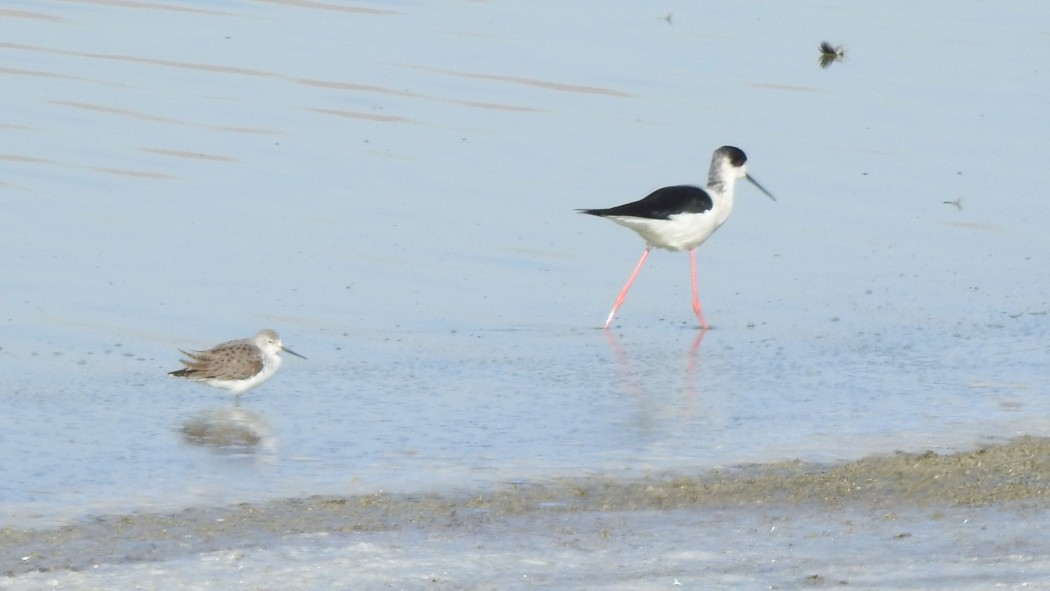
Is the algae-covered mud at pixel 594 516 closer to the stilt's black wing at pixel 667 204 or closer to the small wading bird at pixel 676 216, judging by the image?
the small wading bird at pixel 676 216

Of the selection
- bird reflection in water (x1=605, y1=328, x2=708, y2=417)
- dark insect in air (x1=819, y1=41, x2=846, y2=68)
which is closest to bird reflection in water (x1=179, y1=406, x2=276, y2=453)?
bird reflection in water (x1=605, y1=328, x2=708, y2=417)

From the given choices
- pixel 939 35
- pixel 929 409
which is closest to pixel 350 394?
pixel 929 409

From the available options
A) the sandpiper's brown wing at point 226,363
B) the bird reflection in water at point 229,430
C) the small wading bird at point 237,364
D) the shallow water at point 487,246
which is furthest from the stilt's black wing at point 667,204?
the bird reflection in water at point 229,430

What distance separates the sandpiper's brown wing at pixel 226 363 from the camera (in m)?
7.94

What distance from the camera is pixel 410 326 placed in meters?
9.39

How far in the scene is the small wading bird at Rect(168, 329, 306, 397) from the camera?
795 cm

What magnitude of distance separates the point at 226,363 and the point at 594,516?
2293 millimetres

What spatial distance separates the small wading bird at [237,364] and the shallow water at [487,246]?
0.42ft

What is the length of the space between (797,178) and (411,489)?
678cm

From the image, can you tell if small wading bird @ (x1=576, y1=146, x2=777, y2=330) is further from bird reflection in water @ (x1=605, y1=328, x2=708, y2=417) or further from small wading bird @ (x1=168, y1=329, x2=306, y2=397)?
small wading bird @ (x1=168, y1=329, x2=306, y2=397)

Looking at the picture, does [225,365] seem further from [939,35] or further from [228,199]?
[939,35]

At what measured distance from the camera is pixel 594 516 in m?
6.27

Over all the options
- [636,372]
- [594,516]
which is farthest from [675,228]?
[594,516]

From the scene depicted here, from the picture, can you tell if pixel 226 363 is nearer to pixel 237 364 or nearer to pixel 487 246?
pixel 237 364
